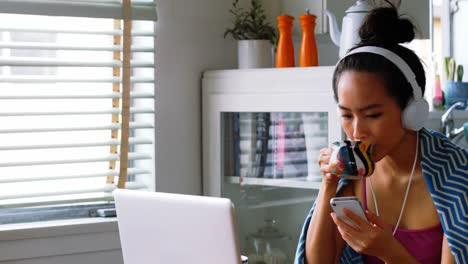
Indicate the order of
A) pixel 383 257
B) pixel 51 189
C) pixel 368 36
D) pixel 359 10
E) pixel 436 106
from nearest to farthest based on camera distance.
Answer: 1. pixel 383 257
2. pixel 368 36
3. pixel 359 10
4. pixel 51 189
5. pixel 436 106

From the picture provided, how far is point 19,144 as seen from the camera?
8.47ft

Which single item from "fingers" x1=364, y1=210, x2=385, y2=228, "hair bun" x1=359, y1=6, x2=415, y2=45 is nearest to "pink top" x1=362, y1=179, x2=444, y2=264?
"fingers" x1=364, y1=210, x2=385, y2=228

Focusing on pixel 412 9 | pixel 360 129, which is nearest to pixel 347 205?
pixel 360 129

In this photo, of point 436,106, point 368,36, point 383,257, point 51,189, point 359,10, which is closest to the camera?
point 383,257

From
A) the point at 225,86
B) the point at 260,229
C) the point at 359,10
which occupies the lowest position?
the point at 260,229

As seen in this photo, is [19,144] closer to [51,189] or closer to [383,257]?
[51,189]

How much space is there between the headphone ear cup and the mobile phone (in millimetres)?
212

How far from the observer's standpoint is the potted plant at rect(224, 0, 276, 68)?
282 cm

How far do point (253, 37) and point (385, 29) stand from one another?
1213 mm

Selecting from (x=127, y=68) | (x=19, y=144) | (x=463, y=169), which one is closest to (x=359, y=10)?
(x=127, y=68)

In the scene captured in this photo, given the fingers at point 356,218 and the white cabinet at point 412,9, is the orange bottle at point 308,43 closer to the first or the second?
the white cabinet at point 412,9

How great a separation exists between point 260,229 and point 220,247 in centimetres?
142

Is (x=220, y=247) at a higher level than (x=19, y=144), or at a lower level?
lower

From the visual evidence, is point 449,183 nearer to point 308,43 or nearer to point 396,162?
point 396,162
